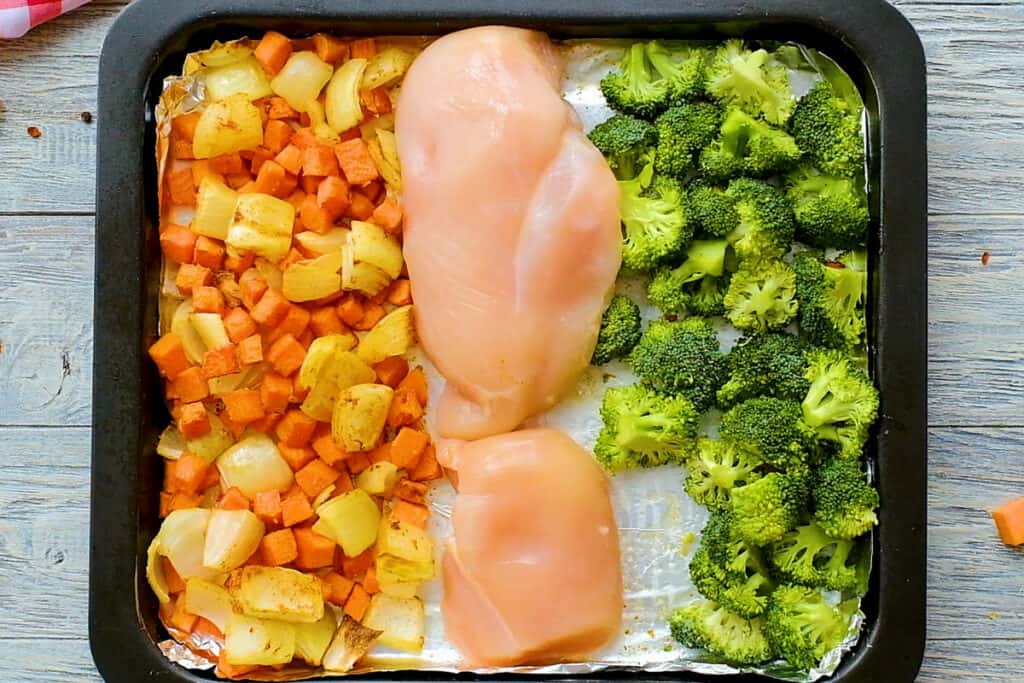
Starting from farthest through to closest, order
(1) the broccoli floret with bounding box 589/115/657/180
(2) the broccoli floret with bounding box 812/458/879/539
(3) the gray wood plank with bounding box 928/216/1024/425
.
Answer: (3) the gray wood plank with bounding box 928/216/1024/425
(1) the broccoli floret with bounding box 589/115/657/180
(2) the broccoli floret with bounding box 812/458/879/539

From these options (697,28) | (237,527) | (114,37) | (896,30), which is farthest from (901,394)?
(114,37)

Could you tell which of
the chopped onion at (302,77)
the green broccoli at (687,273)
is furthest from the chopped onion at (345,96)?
the green broccoli at (687,273)

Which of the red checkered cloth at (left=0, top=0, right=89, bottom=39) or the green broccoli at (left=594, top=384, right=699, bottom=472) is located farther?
the red checkered cloth at (left=0, top=0, right=89, bottom=39)

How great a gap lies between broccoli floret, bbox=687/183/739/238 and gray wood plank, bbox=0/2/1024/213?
0.48m

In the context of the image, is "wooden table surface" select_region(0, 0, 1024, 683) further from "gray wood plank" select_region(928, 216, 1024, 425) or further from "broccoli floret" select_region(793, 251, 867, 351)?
"broccoli floret" select_region(793, 251, 867, 351)

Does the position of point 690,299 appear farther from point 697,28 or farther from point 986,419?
point 986,419

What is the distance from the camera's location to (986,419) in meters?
1.82

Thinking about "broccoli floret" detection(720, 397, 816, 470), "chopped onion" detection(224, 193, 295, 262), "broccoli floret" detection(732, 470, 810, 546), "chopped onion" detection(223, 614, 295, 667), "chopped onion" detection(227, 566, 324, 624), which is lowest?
"chopped onion" detection(223, 614, 295, 667)

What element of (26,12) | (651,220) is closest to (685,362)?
(651,220)

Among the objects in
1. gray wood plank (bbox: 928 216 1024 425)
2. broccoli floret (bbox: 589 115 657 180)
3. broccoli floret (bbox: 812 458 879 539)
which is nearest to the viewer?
broccoli floret (bbox: 812 458 879 539)

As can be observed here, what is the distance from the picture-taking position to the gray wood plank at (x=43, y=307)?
1.85 m

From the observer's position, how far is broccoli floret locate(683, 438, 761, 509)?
1.67m

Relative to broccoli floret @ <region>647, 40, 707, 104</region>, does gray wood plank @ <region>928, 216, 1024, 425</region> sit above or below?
below

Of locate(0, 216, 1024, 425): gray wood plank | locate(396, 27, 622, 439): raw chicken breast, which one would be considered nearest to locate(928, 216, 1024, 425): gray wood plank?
locate(0, 216, 1024, 425): gray wood plank
